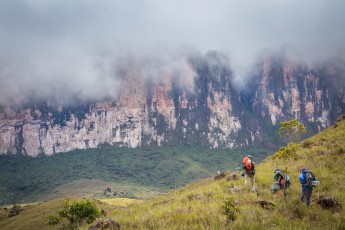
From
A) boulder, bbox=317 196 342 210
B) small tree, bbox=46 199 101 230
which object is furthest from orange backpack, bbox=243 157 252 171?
small tree, bbox=46 199 101 230

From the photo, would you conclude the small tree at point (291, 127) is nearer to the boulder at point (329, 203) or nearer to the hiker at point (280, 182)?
the hiker at point (280, 182)

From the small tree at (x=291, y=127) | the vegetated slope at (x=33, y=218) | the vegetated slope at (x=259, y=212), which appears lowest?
the vegetated slope at (x=33, y=218)

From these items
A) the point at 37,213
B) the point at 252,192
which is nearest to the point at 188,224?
the point at 252,192

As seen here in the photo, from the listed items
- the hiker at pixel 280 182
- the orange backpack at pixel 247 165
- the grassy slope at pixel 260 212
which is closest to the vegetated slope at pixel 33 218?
the orange backpack at pixel 247 165

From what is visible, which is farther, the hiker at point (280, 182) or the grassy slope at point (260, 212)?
the hiker at point (280, 182)

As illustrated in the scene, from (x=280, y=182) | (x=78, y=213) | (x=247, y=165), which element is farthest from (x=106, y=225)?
(x=78, y=213)

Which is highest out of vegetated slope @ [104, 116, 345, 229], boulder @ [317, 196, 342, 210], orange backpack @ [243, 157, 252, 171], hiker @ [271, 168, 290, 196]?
orange backpack @ [243, 157, 252, 171]

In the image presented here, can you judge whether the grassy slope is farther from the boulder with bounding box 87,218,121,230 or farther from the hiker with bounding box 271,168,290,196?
the boulder with bounding box 87,218,121,230

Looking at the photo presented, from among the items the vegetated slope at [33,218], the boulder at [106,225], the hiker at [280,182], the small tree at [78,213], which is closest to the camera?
the boulder at [106,225]

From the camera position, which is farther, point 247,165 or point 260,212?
point 247,165

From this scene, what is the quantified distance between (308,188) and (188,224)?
5.30 m

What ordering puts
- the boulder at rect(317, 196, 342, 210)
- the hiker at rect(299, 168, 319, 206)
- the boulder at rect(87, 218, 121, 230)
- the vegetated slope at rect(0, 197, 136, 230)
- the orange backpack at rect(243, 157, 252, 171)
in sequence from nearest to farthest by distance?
1. the boulder at rect(87, 218, 121, 230)
2. the boulder at rect(317, 196, 342, 210)
3. the hiker at rect(299, 168, 319, 206)
4. the orange backpack at rect(243, 157, 252, 171)
5. the vegetated slope at rect(0, 197, 136, 230)

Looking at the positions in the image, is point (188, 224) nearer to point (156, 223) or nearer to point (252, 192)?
point (156, 223)

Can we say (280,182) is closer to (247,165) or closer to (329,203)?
(247,165)
